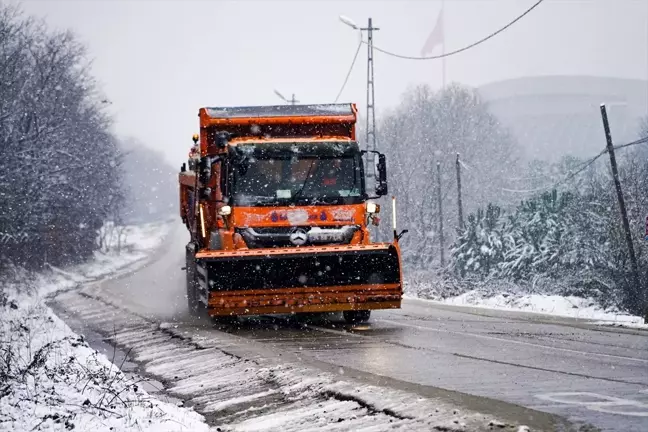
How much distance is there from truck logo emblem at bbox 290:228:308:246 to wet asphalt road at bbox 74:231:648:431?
1.34 meters

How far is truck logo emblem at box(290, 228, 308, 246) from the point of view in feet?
49.8

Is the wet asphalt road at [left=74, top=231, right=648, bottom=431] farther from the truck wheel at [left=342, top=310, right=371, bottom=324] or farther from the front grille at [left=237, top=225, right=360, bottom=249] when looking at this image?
the front grille at [left=237, top=225, right=360, bottom=249]

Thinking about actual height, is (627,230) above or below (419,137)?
below

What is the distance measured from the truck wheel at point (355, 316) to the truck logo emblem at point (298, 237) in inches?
61.8

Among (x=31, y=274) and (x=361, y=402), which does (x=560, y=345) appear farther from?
(x=31, y=274)

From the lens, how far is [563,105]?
630 ft

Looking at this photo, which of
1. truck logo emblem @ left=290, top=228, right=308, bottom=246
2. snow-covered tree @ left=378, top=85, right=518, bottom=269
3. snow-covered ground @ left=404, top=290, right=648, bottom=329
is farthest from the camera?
snow-covered tree @ left=378, top=85, right=518, bottom=269

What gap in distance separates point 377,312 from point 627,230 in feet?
24.8

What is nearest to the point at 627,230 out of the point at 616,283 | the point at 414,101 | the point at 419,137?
the point at 616,283

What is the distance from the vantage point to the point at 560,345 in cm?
1238

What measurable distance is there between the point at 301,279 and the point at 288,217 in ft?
3.95

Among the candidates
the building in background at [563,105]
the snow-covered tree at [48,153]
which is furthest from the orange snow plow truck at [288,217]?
the building in background at [563,105]

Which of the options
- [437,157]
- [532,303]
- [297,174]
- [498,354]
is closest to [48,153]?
[532,303]

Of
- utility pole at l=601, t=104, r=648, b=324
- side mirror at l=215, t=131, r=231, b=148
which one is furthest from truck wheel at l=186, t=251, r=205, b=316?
utility pole at l=601, t=104, r=648, b=324
